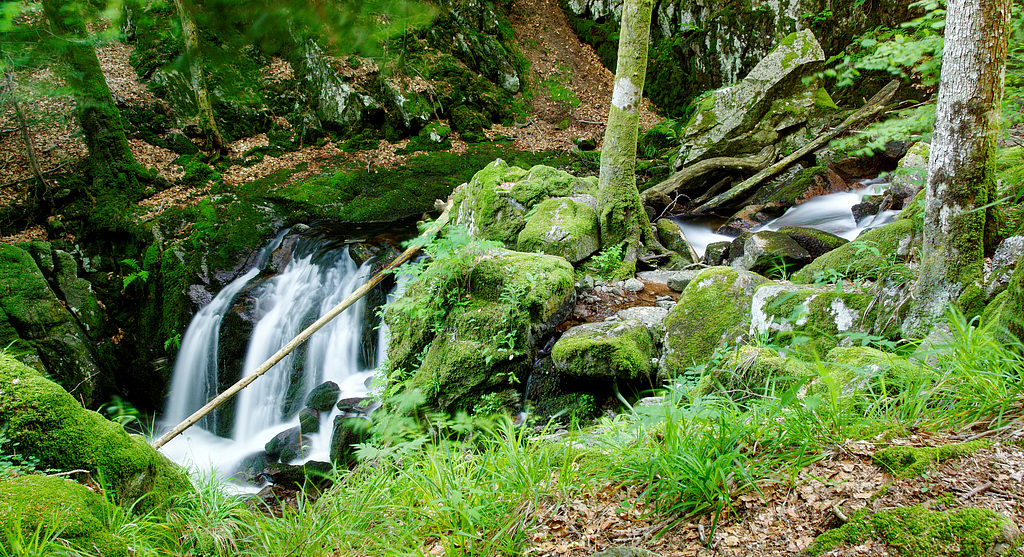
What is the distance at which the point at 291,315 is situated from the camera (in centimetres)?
806

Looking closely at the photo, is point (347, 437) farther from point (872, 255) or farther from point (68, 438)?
point (872, 255)

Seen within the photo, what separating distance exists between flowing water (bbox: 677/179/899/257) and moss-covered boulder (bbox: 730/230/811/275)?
1329 millimetres

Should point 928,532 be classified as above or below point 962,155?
below

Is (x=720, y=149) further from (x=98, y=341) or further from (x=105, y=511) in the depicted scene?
(x=98, y=341)

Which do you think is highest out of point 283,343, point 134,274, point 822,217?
point 822,217

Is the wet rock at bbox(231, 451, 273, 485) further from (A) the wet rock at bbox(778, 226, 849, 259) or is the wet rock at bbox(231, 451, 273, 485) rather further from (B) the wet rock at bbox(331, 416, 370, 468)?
(A) the wet rock at bbox(778, 226, 849, 259)

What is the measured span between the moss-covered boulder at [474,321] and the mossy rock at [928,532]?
134 inches

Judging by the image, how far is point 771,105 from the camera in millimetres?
10289

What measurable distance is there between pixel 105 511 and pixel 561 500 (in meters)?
2.31

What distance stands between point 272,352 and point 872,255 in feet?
26.7

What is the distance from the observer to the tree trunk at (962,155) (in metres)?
2.70

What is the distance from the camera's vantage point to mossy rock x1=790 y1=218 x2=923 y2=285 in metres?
3.79

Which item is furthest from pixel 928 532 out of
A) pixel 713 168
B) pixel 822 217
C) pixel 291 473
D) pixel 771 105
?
pixel 771 105

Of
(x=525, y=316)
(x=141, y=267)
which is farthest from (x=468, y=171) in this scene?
(x=525, y=316)
